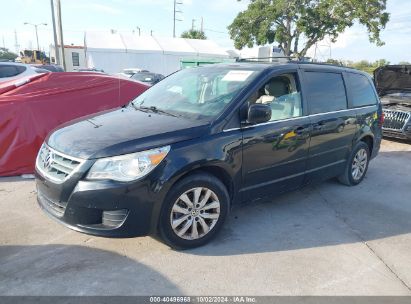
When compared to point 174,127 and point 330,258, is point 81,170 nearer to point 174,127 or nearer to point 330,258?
point 174,127

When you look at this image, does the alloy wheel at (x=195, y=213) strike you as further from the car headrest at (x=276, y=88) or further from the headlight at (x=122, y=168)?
the car headrest at (x=276, y=88)

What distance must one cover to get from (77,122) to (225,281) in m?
2.21

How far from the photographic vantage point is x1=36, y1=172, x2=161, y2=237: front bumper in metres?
2.90

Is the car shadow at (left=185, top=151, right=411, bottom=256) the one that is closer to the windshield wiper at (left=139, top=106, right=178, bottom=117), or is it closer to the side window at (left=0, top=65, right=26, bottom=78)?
the windshield wiper at (left=139, top=106, right=178, bottom=117)

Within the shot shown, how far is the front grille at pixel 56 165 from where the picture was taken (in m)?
3.03

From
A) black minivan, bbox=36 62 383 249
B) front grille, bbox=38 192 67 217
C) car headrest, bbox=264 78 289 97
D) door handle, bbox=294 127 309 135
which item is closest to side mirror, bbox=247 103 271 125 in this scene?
black minivan, bbox=36 62 383 249

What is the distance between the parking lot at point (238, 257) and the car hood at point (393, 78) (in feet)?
18.6

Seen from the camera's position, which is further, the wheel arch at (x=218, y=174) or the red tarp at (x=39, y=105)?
the red tarp at (x=39, y=105)

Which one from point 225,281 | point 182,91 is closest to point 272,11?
point 182,91

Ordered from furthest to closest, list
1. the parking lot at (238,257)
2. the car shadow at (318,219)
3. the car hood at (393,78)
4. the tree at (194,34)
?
the tree at (194,34), the car hood at (393,78), the car shadow at (318,219), the parking lot at (238,257)

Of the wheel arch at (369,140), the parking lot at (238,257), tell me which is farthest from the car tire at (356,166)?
the parking lot at (238,257)

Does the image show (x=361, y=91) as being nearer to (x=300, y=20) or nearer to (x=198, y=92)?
(x=198, y=92)

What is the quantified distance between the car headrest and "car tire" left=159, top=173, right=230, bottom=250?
120 centimetres

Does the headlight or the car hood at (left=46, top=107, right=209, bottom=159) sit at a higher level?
the car hood at (left=46, top=107, right=209, bottom=159)
